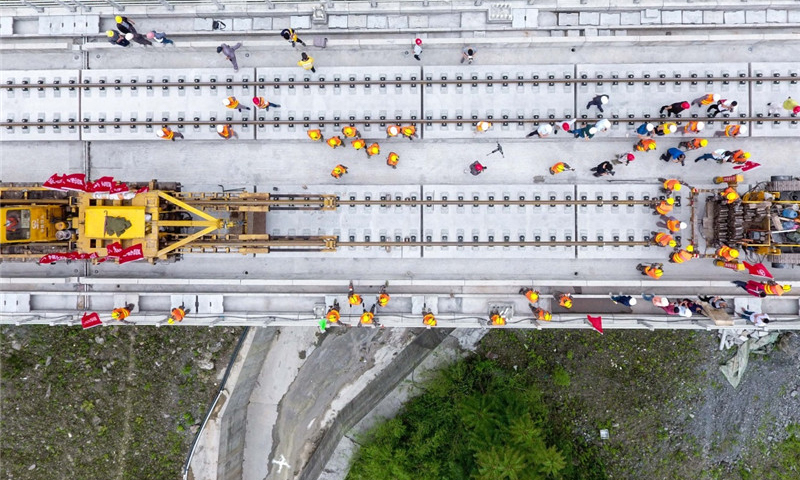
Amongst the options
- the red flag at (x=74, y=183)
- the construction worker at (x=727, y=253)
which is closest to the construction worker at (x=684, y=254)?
the construction worker at (x=727, y=253)

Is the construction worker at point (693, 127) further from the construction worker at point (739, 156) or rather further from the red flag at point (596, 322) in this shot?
the red flag at point (596, 322)

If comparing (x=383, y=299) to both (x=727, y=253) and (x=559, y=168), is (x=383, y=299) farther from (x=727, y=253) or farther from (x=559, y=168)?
(x=727, y=253)

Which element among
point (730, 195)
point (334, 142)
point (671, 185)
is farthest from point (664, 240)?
point (334, 142)

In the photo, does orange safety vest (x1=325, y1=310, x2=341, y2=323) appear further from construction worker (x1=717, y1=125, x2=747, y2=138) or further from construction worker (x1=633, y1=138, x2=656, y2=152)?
construction worker (x1=717, y1=125, x2=747, y2=138)

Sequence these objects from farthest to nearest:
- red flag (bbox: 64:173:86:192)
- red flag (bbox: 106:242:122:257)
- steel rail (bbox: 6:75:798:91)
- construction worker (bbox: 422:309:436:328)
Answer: steel rail (bbox: 6:75:798:91), construction worker (bbox: 422:309:436:328), red flag (bbox: 64:173:86:192), red flag (bbox: 106:242:122:257)

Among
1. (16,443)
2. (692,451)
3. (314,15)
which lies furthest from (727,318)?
(16,443)

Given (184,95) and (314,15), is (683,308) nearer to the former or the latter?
(314,15)

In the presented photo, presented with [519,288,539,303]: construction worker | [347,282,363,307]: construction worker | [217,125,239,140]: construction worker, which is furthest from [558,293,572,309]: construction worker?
[217,125,239,140]: construction worker
